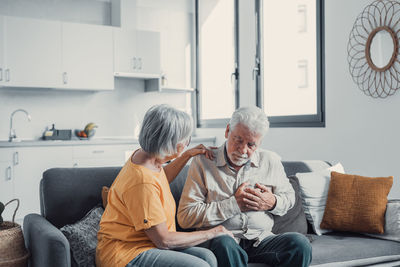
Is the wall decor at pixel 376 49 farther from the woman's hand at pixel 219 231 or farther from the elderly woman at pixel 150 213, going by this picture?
the elderly woman at pixel 150 213

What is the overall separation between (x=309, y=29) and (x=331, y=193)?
6.80ft

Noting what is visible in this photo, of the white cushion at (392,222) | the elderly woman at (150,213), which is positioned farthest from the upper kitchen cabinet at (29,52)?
the white cushion at (392,222)

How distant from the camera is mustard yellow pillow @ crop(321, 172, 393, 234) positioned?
2385 millimetres

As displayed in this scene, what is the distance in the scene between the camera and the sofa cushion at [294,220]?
233 centimetres

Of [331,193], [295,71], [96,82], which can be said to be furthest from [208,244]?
[96,82]

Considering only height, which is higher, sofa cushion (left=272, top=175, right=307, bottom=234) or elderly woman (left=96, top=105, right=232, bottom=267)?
elderly woman (left=96, top=105, right=232, bottom=267)

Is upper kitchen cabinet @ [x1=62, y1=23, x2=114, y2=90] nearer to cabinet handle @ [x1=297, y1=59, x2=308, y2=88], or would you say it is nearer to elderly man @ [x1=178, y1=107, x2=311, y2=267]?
cabinet handle @ [x1=297, y1=59, x2=308, y2=88]

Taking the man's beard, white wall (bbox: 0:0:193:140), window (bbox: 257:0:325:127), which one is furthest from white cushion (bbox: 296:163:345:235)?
white wall (bbox: 0:0:193:140)

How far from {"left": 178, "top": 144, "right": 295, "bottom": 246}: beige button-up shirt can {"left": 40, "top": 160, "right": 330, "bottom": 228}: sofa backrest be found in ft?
1.55

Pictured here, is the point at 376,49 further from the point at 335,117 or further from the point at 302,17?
the point at 302,17

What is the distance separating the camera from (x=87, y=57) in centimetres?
496

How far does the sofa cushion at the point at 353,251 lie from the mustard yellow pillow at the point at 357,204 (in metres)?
0.08

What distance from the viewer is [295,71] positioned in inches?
171

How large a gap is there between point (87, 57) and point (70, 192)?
9.90 ft
